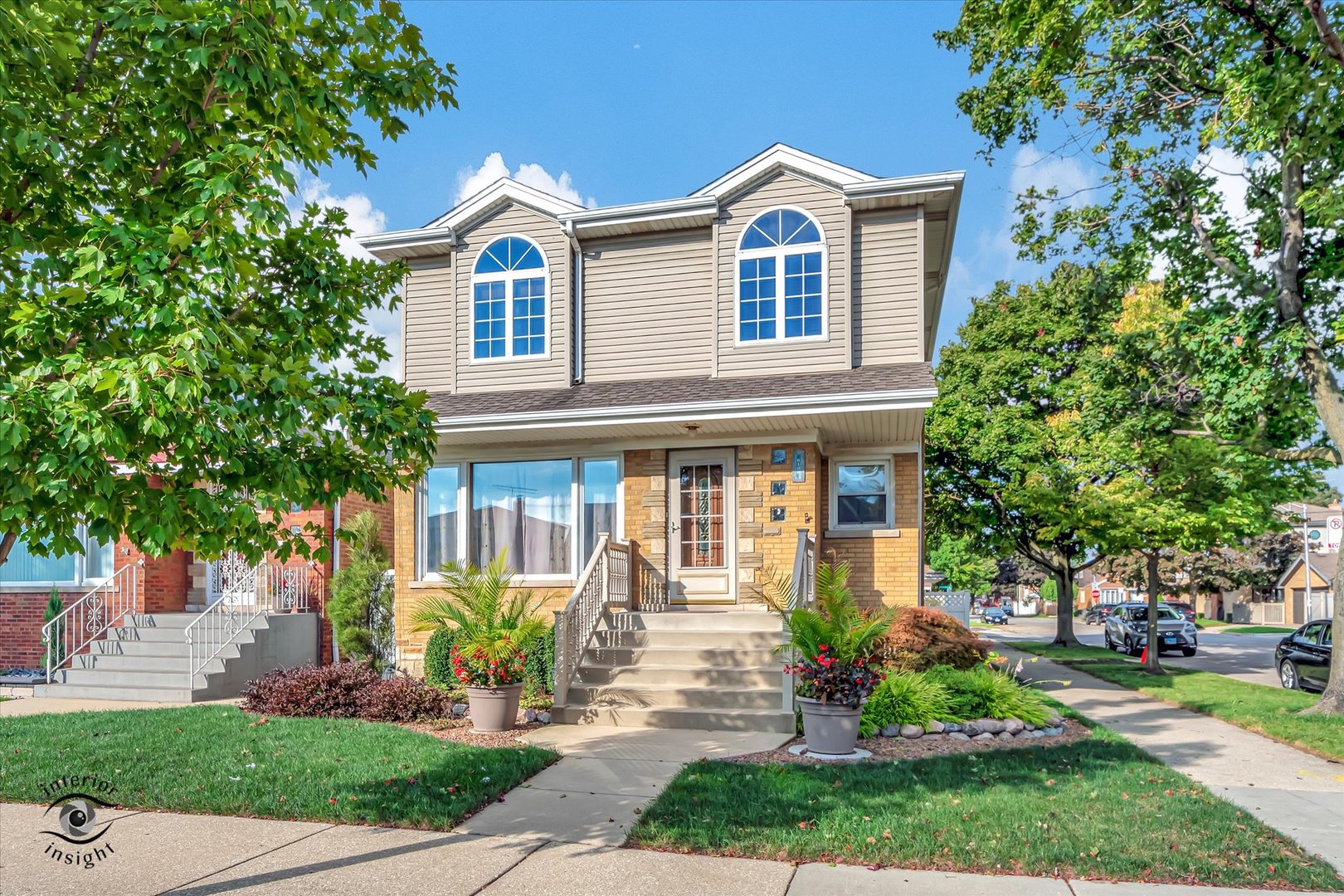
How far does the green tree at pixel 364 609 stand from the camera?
1416cm

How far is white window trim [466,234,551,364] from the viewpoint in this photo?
1446 centimetres

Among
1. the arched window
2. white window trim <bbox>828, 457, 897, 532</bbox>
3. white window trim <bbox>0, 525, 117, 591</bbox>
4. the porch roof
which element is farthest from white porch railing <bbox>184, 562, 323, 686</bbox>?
white window trim <bbox>828, 457, 897, 532</bbox>

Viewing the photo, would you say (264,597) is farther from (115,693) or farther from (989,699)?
(989,699)

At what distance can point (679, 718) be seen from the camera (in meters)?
10.2

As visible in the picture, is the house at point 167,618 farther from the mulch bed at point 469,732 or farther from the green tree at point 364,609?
the mulch bed at point 469,732

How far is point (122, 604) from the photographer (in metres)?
15.8

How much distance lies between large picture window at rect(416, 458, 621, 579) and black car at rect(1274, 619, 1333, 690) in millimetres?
12597

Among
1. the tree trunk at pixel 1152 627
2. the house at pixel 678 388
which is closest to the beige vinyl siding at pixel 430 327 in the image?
the house at pixel 678 388

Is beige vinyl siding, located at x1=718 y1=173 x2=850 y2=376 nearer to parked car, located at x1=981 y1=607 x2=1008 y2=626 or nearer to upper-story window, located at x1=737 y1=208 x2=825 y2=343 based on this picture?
upper-story window, located at x1=737 y1=208 x2=825 y2=343

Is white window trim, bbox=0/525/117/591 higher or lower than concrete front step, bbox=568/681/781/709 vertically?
higher

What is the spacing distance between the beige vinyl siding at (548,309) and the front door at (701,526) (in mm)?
2497

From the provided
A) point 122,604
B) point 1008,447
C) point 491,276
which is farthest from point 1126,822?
point 1008,447

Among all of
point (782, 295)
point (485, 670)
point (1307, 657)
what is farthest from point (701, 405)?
point (1307, 657)

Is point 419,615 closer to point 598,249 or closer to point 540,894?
point 540,894
